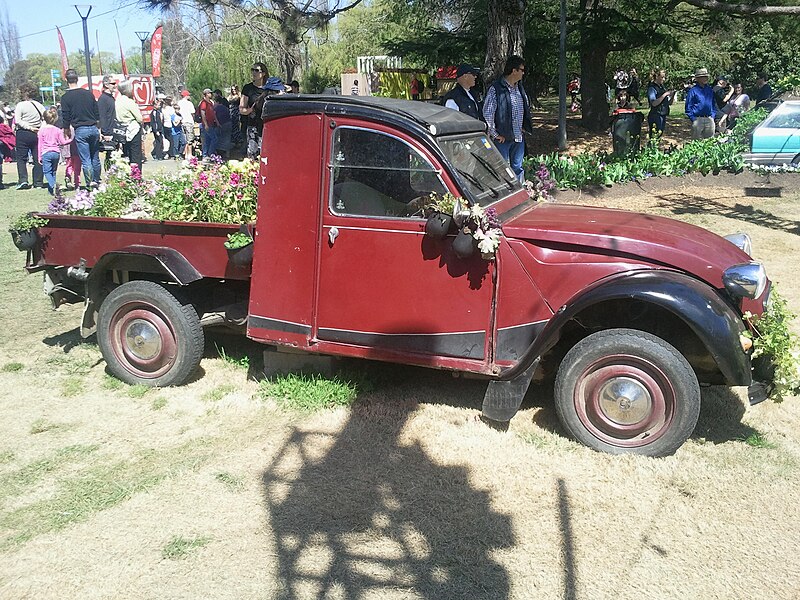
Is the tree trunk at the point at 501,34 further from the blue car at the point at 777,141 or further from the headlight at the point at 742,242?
the headlight at the point at 742,242

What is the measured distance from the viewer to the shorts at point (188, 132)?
19906 mm

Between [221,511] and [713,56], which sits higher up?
[713,56]

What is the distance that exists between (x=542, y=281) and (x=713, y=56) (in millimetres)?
35340

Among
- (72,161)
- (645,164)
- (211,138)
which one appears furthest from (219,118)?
(645,164)

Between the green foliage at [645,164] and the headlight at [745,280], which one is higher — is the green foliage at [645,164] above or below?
above

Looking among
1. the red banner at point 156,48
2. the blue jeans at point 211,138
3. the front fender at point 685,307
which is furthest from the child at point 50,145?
the red banner at point 156,48

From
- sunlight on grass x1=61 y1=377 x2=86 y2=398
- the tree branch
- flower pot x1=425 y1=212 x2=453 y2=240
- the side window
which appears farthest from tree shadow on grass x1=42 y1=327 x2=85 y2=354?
the tree branch

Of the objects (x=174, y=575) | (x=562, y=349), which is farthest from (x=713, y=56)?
(x=174, y=575)

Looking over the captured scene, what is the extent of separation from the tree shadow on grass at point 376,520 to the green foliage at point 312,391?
0.94ft

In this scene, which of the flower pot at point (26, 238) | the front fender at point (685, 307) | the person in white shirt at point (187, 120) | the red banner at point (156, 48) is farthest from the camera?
the red banner at point (156, 48)

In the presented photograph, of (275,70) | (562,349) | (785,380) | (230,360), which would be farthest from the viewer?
(275,70)

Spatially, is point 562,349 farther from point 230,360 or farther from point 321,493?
point 230,360

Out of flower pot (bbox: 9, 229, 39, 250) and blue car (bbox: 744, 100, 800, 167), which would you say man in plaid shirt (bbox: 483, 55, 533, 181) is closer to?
flower pot (bbox: 9, 229, 39, 250)

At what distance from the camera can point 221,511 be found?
12.3 ft
